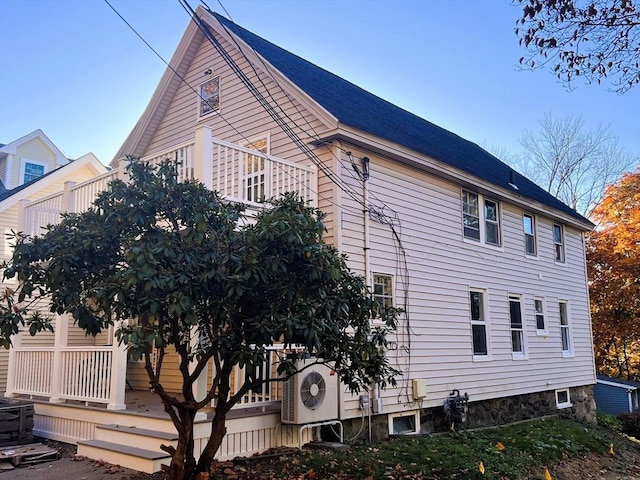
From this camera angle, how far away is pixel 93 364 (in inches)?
341

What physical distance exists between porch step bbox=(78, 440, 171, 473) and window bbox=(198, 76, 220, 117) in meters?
6.72

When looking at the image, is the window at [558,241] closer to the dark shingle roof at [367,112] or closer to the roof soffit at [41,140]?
the dark shingle roof at [367,112]

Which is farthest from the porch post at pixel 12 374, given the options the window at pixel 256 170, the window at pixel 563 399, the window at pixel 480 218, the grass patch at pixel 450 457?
the window at pixel 563 399

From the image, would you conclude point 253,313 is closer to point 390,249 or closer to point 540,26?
point 540,26

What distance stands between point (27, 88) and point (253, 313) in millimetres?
11063

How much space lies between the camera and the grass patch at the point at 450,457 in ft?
23.6

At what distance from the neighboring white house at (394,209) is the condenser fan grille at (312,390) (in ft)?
0.75

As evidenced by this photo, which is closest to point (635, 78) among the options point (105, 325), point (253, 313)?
point (253, 313)

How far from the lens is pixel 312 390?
802cm

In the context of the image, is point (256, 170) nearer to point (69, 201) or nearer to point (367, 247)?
point (367, 247)

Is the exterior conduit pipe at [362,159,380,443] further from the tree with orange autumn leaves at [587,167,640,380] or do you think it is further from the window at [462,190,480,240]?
the tree with orange autumn leaves at [587,167,640,380]

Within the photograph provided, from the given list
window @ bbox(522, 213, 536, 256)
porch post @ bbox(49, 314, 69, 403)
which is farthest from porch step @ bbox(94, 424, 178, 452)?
window @ bbox(522, 213, 536, 256)

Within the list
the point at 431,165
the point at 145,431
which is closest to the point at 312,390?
the point at 145,431

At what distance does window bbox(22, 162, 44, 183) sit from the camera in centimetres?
2047
